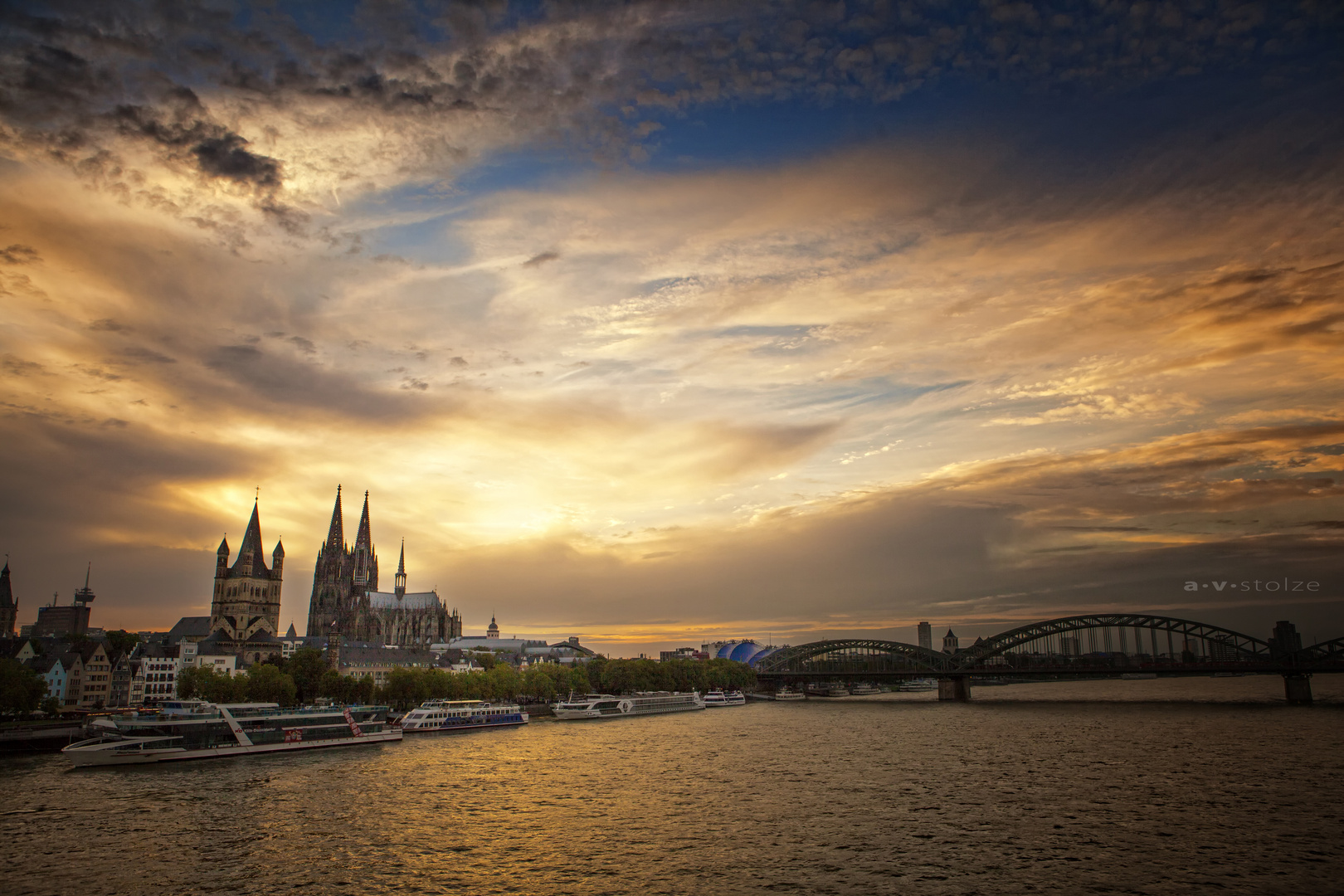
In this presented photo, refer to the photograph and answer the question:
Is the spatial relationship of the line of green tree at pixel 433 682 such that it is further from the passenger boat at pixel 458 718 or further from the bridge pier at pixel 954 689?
the bridge pier at pixel 954 689

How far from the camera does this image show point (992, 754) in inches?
2643

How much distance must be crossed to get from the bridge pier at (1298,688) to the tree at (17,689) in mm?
161106

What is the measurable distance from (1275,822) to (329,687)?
100778 millimetres

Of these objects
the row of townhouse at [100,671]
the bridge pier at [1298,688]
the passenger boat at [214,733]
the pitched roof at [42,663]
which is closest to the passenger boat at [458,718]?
the passenger boat at [214,733]

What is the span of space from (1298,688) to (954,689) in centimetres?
5294

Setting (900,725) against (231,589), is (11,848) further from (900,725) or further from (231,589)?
(231,589)

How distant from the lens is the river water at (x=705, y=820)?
107 ft

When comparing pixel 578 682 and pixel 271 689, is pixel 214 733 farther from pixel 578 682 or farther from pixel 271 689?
pixel 578 682

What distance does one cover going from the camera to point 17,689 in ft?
250

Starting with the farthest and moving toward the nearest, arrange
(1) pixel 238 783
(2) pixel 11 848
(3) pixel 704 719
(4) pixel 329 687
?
1. (3) pixel 704 719
2. (4) pixel 329 687
3. (1) pixel 238 783
4. (2) pixel 11 848

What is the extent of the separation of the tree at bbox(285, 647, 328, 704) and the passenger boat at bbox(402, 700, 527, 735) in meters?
16.5

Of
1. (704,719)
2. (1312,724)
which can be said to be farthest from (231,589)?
(1312,724)

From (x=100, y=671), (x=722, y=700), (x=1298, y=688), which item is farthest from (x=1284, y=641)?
(x=100, y=671)

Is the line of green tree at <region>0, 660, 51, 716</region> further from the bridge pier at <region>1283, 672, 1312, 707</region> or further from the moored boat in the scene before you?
the bridge pier at <region>1283, 672, 1312, 707</region>
